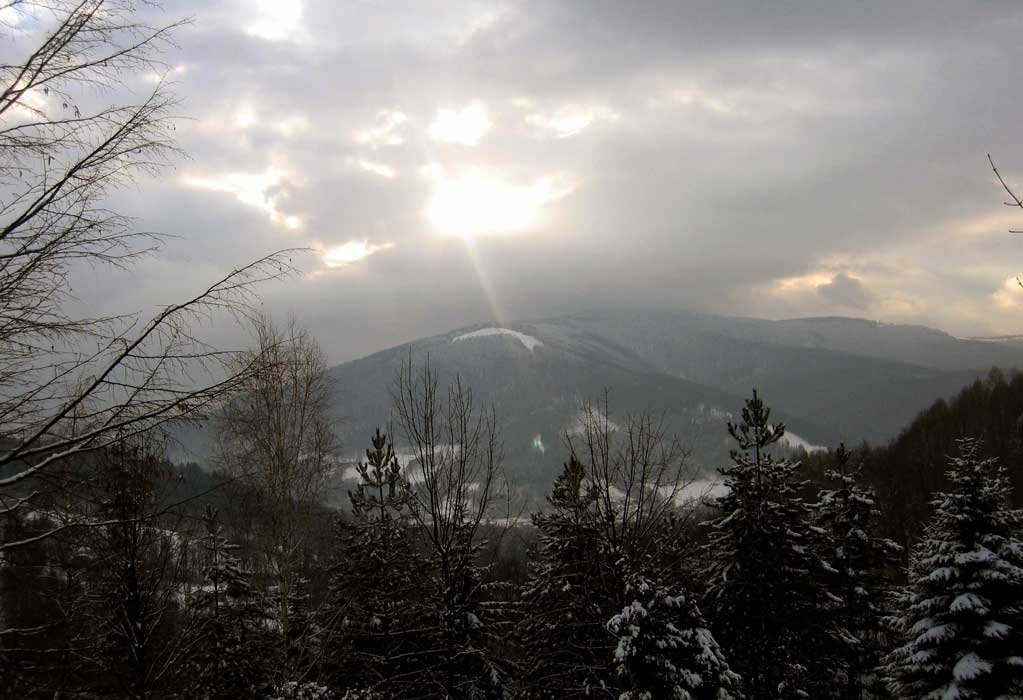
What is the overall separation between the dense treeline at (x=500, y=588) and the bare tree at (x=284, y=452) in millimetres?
285

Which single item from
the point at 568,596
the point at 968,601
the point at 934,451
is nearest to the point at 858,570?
the point at 968,601

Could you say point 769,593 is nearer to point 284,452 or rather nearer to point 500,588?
point 500,588

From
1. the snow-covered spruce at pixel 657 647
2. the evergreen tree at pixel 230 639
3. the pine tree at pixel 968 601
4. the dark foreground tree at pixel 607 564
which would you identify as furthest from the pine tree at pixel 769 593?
the evergreen tree at pixel 230 639

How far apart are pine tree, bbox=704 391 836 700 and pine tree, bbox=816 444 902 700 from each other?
9.19ft

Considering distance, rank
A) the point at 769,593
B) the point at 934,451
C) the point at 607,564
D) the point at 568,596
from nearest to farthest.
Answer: the point at 607,564 → the point at 568,596 → the point at 769,593 → the point at 934,451

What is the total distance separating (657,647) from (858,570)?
15.0m

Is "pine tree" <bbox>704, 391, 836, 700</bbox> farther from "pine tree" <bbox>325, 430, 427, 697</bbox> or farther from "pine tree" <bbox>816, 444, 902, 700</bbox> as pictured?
"pine tree" <bbox>325, 430, 427, 697</bbox>

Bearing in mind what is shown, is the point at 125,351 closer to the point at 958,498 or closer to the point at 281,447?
the point at 281,447

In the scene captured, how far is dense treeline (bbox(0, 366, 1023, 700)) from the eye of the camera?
695 cm

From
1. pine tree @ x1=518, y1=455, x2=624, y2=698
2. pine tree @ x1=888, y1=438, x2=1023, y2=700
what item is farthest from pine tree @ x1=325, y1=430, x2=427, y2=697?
pine tree @ x1=888, y1=438, x2=1023, y2=700

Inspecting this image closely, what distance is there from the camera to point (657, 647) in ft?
31.9

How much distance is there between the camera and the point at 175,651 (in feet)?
22.9

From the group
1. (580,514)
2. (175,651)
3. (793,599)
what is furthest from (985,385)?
(175,651)

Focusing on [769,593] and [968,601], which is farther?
[769,593]
